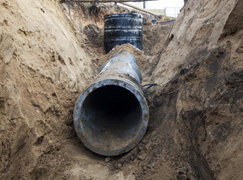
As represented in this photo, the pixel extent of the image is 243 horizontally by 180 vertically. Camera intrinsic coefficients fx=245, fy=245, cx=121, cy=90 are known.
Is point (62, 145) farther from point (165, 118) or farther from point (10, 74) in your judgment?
point (165, 118)

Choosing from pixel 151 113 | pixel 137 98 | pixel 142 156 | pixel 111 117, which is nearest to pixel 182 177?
pixel 142 156

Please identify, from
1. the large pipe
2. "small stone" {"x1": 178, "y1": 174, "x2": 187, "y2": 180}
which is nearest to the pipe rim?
the large pipe

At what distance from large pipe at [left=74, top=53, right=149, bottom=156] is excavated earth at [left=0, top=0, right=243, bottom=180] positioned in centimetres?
16

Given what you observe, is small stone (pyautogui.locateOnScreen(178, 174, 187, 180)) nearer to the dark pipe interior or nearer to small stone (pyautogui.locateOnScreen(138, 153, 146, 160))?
small stone (pyautogui.locateOnScreen(138, 153, 146, 160))

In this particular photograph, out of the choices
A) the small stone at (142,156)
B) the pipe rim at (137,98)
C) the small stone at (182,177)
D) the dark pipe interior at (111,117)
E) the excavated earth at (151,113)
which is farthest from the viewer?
the dark pipe interior at (111,117)

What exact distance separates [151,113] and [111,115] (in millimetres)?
715

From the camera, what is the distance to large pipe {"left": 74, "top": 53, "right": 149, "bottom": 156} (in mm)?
3121

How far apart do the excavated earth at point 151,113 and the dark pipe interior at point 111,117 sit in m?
0.21

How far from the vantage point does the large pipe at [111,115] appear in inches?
123

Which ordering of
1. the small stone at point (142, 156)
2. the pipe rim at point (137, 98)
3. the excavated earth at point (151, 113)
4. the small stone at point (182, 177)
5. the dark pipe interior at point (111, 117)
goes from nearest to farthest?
the excavated earth at point (151, 113) → the small stone at point (182, 177) → the small stone at point (142, 156) → the pipe rim at point (137, 98) → the dark pipe interior at point (111, 117)

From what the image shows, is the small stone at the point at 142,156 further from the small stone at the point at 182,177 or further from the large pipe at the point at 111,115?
the small stone at the point at 182,177

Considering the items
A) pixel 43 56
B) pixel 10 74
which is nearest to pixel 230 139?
pixel 10 74

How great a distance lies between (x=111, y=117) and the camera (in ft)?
13.1

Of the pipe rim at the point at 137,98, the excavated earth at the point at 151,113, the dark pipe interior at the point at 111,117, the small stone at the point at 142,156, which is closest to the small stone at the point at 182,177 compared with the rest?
the excavated earth at the point at 151,113
